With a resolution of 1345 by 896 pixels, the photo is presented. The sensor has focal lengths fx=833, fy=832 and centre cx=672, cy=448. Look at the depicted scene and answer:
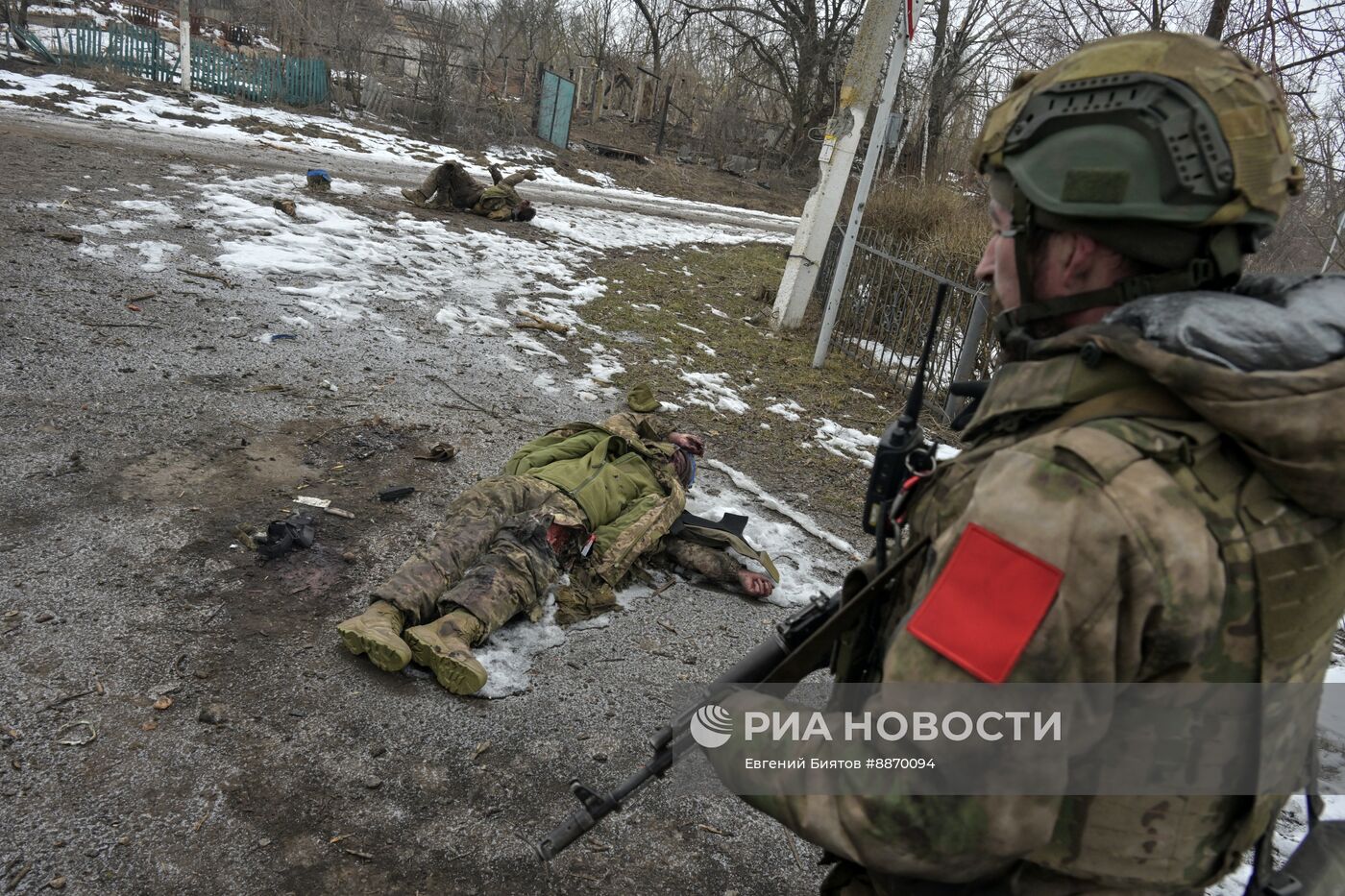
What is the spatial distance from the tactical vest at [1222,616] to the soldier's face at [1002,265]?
256 millimetres

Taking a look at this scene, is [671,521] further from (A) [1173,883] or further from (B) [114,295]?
(B) [114,295]

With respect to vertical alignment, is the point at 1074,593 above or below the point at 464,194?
above

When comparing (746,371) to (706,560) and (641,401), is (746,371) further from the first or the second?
(706,560)

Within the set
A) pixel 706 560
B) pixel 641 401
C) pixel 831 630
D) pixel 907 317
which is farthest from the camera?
pixel 907 317

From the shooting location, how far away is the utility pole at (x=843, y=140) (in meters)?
7.93

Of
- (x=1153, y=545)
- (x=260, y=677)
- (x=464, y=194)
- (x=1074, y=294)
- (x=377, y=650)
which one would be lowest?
(x=260, y=677)

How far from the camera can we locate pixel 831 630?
1.41 m

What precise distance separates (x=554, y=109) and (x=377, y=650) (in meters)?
20.5

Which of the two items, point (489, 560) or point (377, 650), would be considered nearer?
point (377, 650)

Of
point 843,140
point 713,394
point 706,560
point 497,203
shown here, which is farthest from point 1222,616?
point 497,203

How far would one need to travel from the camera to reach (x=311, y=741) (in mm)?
2588

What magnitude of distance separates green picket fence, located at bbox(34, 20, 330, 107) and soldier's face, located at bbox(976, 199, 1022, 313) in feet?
62.2

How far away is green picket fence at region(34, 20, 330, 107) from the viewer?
16.0 metres

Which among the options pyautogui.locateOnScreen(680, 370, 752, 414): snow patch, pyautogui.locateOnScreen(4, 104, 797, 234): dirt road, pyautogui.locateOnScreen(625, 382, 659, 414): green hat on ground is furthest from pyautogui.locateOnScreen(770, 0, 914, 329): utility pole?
pyautogui.locateOnScreen(4, 104, 797, 234): dirt road
